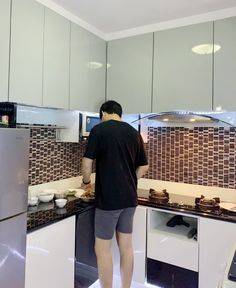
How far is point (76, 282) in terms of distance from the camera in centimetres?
192

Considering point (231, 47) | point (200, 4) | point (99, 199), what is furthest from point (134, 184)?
point (200, 4)

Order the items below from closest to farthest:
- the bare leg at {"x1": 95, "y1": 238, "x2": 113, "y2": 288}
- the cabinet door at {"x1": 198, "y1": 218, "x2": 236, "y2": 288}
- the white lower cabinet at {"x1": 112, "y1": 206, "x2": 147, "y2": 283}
Result: the cabinet door at {"x1": 198, "y1": 218, "x2": 236, "y2": 288} → the bare leg at {"x1": 95, "y1": 238, "x2": 113, "y2": 288} → the white lower cabinet at {"x1": 112, "y1": 206, "x2": 147, "y2": 283}

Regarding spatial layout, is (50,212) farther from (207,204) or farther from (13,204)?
(207,204)

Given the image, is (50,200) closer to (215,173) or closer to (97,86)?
(97,86)

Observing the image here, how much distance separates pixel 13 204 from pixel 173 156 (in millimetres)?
1602

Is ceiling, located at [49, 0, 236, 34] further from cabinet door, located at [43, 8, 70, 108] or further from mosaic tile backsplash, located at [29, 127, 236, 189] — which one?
mosaic tile backsplash, located at [29, 127, 236, 189]

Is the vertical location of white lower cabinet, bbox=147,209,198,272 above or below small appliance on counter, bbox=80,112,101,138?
below

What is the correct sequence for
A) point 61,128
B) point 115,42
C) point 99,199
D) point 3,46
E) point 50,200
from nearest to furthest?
point 3,46, point 99,199, point 50,200, point 61,128, point 115,42

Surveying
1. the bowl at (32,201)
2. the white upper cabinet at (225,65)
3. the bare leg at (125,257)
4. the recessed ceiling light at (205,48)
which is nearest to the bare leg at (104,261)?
the bare leg at (125,257)

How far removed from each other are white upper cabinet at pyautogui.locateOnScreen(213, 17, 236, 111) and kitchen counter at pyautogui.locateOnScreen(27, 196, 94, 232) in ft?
4.23

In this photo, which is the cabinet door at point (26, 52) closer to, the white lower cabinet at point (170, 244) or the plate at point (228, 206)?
the white lower cabinet at point (170, 244)

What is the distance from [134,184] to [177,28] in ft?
Answer: 4.33

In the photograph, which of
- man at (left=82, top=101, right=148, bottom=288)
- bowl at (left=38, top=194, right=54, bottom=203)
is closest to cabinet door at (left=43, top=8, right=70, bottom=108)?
man at (left=82, top=101, right=148, bottom=288)

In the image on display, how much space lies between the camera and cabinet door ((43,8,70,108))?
1846mm
